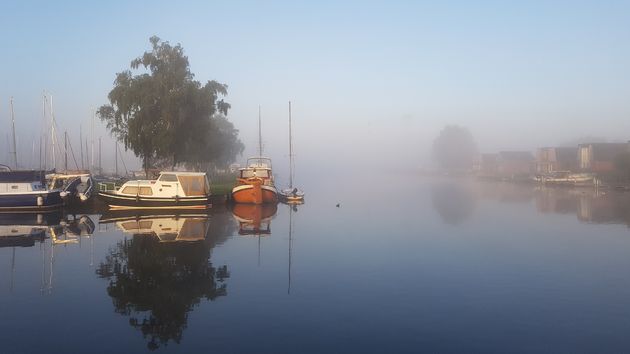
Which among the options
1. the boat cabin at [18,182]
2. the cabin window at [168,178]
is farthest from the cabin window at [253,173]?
the boat cabin at [18,182]

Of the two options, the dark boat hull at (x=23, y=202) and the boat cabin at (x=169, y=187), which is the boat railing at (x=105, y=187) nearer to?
the boat cabin at (x=169, y=187)

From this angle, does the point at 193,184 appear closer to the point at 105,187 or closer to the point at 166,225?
the point at 166,225

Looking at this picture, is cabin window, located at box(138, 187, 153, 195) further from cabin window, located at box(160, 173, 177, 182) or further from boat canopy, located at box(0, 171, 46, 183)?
boat canopy, located at box(0, 171, 46, 183)

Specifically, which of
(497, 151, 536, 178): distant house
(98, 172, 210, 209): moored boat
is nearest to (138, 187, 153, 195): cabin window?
(98, 172, 210, 209): moored boat

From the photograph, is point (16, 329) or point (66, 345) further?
point (16, 329)

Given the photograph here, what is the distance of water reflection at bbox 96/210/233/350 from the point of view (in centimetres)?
1277

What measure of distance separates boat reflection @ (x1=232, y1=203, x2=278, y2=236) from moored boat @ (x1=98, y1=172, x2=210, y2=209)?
10.6 feet

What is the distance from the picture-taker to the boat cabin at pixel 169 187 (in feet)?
125

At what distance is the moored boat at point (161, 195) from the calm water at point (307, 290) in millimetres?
6881

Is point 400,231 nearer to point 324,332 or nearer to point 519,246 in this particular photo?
point 519,246

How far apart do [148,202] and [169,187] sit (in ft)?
6.06

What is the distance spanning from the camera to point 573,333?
39.8 feet

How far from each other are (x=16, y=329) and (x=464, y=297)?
38.5 ft

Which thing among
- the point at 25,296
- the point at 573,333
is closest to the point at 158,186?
the point at 25,296
